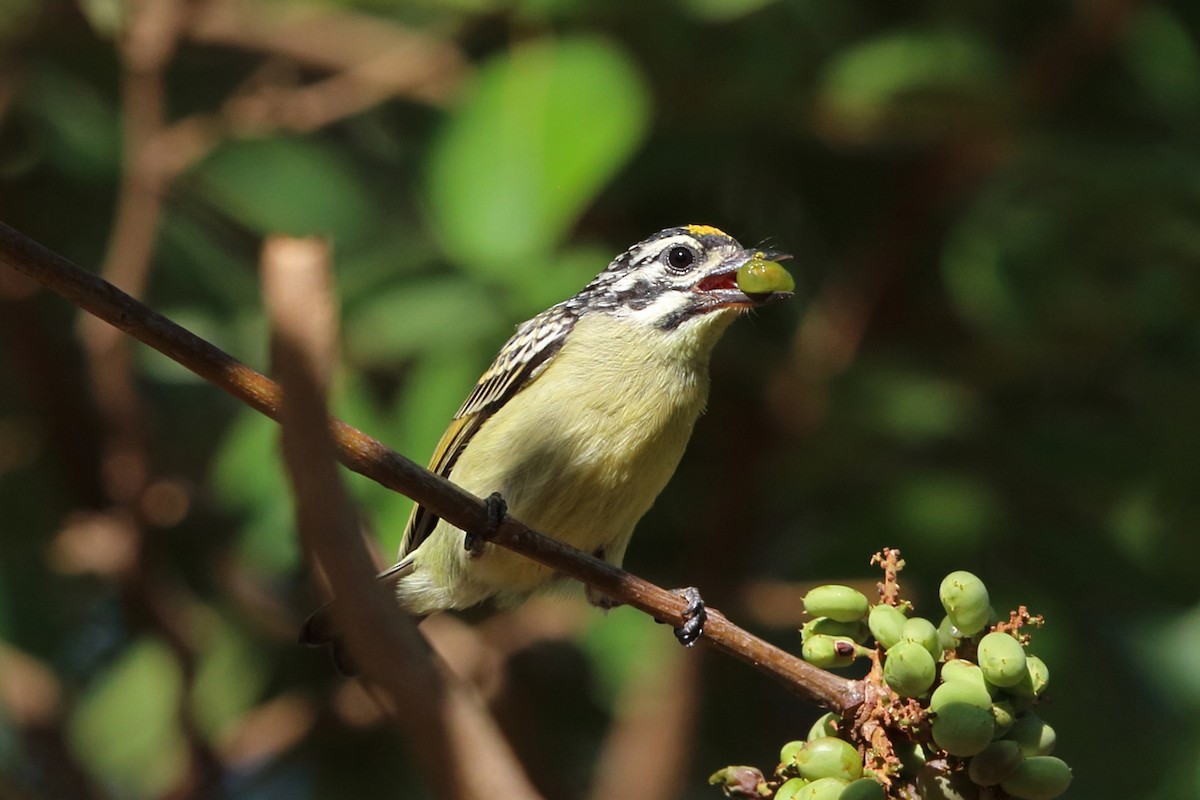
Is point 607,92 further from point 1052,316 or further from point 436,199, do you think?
point 1052,316

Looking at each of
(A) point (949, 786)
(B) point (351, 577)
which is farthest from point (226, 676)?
(B) point (351, 577)

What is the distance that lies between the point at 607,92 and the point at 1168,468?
67.9 inches

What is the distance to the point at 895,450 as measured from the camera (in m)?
4.38

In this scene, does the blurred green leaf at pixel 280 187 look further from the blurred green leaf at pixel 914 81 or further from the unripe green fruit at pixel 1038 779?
the unripe green fruit at pixel 1038 779

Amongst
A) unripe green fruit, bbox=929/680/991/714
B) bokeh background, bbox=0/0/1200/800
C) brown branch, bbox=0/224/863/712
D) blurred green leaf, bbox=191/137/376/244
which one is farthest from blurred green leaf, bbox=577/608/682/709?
unripe green fruit, bbox=929/680/991/714

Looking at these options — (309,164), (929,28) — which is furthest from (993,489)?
(309,164)

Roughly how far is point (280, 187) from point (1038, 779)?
9.52ft

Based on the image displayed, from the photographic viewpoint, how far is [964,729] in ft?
5.96

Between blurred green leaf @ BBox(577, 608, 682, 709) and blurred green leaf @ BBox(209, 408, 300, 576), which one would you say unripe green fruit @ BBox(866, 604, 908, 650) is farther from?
blurred green leaf @ BBox(577, 608, 682, 709)

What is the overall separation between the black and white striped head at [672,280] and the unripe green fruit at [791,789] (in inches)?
64.8

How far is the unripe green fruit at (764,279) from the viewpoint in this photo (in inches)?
125

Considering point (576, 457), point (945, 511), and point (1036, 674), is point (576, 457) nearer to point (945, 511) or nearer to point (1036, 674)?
point (945, 511)

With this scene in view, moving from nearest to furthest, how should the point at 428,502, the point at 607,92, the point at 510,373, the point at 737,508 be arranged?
the point at 428,502 → the point at 607,92 → the point at 510,373 → the point at 737,508

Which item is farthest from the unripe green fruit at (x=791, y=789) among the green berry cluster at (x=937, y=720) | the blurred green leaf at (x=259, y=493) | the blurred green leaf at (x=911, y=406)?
the blurred green leaf at (x=911, y=406)
